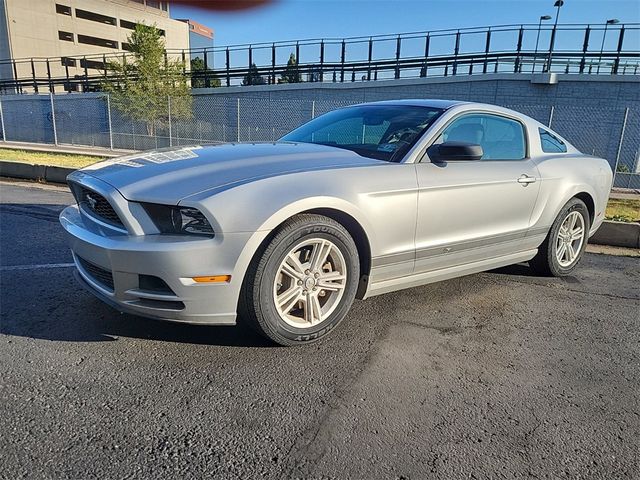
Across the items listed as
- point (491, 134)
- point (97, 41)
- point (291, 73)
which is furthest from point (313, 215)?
point (97, 41)

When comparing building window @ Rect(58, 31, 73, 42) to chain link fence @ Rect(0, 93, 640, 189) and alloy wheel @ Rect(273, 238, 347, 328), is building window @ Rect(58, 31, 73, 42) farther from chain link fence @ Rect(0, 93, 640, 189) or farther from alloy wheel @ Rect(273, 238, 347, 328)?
alloy wheel @ Rect(273, 238, 347, 328)

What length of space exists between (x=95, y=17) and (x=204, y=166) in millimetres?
71590

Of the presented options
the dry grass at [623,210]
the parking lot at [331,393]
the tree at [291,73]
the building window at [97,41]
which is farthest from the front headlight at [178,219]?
the building window at [97,41]

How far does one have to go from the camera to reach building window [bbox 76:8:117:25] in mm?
59750

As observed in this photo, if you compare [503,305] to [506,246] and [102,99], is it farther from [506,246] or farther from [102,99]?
[102,99]

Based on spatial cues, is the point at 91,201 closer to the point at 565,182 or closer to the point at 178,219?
the point at 178,219

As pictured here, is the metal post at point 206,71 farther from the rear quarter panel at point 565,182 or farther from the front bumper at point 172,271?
the front bumper at point 172,271

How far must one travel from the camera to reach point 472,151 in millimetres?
3279

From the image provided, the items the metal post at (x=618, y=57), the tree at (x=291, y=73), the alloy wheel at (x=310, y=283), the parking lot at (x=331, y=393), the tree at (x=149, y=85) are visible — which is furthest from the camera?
the tree at (x=291, y=73)

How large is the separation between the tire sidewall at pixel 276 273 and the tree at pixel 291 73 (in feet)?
80.2

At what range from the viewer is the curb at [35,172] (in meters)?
9.45

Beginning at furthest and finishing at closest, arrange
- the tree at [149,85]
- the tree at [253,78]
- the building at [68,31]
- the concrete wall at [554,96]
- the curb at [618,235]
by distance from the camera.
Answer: the building at [68,31] → the tree at [253,78] → the tree at [149,85] → the concrete wall at [554,96] → the curb at [618,235]

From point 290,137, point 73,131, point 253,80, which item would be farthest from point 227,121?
point 290,137

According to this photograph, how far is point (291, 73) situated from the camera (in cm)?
2658
